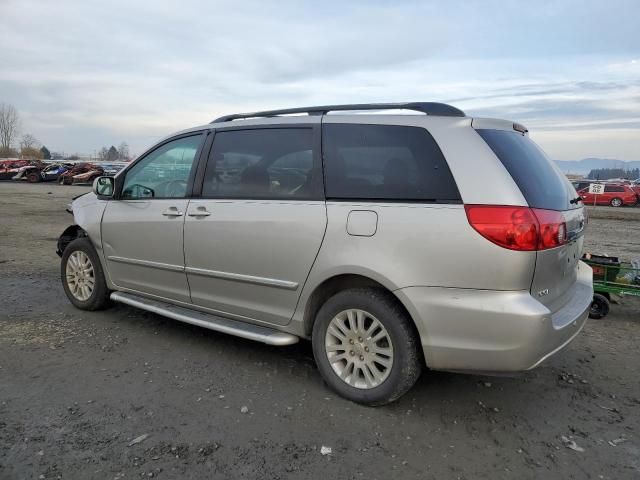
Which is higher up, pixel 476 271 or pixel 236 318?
pixel 476 271

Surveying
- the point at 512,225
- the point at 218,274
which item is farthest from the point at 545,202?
the point at 218,274

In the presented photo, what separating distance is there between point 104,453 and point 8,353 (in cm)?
185

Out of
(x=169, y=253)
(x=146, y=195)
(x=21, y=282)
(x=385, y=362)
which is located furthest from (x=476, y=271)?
(x=21, y=282)

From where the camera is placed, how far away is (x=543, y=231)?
281cm

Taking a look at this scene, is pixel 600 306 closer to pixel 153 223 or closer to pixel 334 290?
pixel 334 290

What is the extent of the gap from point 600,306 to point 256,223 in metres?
3.82

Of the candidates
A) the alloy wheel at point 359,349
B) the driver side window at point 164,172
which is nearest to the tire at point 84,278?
the driver side window at point 164,172

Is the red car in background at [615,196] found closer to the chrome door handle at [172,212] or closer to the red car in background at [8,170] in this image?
the chrome door handle at [172,212]

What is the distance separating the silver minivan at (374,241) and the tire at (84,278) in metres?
0.81

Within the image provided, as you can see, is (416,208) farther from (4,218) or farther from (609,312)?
(4,218)

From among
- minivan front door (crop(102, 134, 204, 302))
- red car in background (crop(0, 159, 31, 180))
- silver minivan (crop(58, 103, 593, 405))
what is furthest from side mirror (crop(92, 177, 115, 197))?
red car in background (crop(0, 159, 31, 180))

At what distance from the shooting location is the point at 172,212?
415 cm

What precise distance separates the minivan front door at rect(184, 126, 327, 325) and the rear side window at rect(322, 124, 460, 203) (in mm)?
144

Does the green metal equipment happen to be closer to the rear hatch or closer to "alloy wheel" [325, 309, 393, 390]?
the rear hatch
